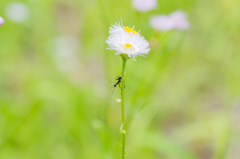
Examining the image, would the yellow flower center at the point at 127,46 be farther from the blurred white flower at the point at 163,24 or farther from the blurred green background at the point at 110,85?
the blurred white flower at the point at 163,24

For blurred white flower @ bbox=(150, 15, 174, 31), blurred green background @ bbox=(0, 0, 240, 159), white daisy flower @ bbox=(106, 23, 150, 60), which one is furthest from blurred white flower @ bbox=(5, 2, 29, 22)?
white daisy flower @ bbox=(106, 23, 150, 60)

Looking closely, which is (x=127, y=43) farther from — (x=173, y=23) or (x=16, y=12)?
(x=16, y=12)

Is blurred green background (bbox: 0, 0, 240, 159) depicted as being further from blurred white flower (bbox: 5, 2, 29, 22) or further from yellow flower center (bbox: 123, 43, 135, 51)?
yellow flower center (bbox: 123, 43, 135, 51)

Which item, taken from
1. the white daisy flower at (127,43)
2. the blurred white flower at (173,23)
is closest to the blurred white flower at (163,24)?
the blurred white flower at (173,23)

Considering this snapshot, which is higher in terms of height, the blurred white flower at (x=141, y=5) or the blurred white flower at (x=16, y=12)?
the blurred white flower at (x=16, y=12)

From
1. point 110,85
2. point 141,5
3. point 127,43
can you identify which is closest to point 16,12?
point 110,85
